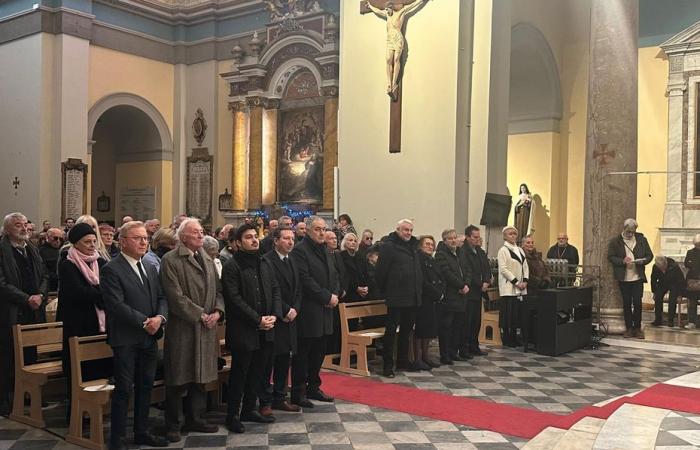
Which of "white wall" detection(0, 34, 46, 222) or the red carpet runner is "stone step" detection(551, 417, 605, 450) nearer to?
the red carpet runner

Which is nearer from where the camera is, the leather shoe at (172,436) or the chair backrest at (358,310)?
the leather shoe at (172,436)

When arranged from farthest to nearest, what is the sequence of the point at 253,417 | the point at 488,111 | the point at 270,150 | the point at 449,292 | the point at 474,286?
the point at 270,150
the point at 488,111
the point at 474,286
the point at 449,292
the point at 253,417

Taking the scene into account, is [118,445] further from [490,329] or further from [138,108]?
[138,108]

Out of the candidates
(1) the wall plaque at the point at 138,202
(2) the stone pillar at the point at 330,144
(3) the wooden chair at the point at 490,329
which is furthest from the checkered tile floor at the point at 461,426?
(1) the wall plaque at the point at 138,202

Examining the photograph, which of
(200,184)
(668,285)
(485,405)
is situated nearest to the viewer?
(485,405)

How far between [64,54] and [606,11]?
10.5 m

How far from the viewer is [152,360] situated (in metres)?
4.67

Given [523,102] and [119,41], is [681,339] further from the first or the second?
[119,41]

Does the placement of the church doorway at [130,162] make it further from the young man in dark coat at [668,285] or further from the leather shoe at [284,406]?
the leather shoe at [284,406]

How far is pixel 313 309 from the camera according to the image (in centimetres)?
588

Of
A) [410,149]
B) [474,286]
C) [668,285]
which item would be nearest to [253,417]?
[474,286]

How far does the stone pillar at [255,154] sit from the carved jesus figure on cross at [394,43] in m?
5.20

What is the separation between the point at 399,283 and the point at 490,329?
9.27 ft

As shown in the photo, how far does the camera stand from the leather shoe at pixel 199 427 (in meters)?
5.06
